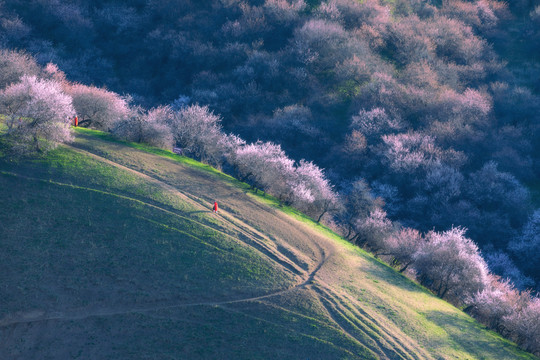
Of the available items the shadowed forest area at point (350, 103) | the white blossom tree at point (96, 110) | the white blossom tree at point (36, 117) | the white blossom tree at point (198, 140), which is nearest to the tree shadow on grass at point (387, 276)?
the shadowed forest area at point (350, 103)

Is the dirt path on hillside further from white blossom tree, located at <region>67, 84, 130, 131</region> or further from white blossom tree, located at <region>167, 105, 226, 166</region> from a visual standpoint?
white blossom tree, located at <region>67, 84, 130, 131</region>

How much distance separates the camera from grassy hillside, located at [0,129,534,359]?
1948cm

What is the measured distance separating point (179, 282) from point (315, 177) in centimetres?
1603

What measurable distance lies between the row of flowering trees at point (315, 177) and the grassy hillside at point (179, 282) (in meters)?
1.76

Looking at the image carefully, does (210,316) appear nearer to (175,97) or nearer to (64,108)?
(64,108)

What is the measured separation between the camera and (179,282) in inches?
869

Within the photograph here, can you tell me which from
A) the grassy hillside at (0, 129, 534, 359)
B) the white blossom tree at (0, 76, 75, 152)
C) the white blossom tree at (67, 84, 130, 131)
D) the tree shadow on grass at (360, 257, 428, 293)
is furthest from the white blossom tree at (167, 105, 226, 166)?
the tree shadow on grass at (360, 257, 428, 293)

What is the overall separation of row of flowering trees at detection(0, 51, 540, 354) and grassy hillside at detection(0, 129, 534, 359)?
176 centimetres

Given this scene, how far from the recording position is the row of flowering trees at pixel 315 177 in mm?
27656

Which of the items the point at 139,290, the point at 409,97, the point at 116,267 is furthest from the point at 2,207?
the point at 409,97

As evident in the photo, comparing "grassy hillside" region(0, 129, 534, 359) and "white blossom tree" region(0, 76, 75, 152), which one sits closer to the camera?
"grassy hillside" region(0, 129, 534, 359)

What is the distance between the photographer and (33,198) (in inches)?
990

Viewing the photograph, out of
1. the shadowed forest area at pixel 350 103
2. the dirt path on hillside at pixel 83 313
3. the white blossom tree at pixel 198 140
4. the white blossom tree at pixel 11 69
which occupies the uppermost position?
the shadowed forest area at pixel 350 103

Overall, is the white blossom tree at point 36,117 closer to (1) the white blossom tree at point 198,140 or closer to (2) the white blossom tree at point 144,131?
(2) the white blossom tree at point 144,131
